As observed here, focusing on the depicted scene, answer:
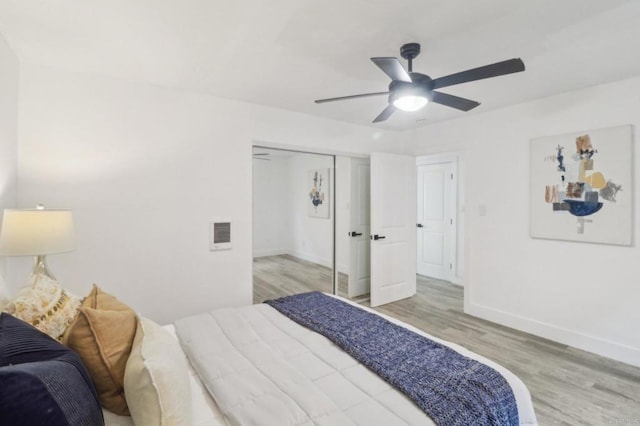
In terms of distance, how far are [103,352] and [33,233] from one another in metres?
1.16

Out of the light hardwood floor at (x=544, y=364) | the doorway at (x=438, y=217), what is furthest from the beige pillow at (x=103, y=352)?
the doorway at (x=438, y=217)

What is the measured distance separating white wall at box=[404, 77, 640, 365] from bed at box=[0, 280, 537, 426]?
2140 mm

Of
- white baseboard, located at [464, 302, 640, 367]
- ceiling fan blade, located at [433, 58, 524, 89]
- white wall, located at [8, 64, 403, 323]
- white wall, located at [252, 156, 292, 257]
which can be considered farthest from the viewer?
white wall, located at [252, 156, 292, 257]

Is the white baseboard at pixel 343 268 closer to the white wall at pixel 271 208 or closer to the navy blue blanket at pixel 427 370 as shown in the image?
the white wall at pixel 271 208

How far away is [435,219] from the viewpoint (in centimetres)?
561

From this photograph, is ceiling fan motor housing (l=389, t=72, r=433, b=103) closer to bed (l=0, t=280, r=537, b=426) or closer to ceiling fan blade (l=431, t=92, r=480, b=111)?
ceiling fan blade (l=431, t=92, r=480, b=111)

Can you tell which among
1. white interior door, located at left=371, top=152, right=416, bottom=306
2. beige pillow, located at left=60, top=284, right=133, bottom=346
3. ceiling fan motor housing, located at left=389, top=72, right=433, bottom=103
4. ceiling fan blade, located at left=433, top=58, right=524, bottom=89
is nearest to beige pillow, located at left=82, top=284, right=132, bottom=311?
beige pillow, located at left=60, top=284, right=133, bottom=346

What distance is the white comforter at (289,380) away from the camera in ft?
3.74

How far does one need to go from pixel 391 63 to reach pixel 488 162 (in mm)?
2504

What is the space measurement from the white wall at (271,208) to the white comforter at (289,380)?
16.5 feet

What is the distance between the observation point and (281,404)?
118 cm

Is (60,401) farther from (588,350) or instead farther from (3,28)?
(588,350)

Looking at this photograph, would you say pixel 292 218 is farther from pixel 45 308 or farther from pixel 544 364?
pixel 45 308

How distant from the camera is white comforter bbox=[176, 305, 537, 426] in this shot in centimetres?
114
